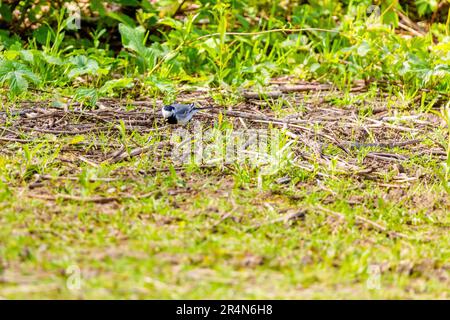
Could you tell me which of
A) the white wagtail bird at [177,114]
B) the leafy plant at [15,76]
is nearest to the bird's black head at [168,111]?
the white wagtail bird at [177,114]

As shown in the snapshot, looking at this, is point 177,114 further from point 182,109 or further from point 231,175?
point 231,175

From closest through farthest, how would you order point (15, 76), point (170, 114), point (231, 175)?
point (231, 175), point (170, 114), point (15, 76)

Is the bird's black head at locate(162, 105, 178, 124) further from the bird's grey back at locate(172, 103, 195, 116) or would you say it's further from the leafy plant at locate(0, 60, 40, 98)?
the leafy plant at locate(0, 60, 40, 98)

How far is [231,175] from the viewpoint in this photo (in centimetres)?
320

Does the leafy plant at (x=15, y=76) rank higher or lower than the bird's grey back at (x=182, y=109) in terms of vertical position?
higher

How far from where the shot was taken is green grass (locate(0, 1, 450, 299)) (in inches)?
95.2

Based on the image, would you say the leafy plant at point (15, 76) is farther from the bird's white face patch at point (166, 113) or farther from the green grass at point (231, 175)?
the bird's white face patch at point (166, 113)

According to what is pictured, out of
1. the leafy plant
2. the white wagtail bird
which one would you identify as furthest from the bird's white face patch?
the leafy plant

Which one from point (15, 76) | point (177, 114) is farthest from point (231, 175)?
point (15, 76)

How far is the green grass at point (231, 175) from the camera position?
7.93ft

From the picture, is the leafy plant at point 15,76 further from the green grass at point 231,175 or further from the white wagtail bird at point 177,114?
the white wagtail bird at point 177,114

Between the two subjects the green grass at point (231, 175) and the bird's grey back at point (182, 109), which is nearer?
the green grass at point (231, 175)
